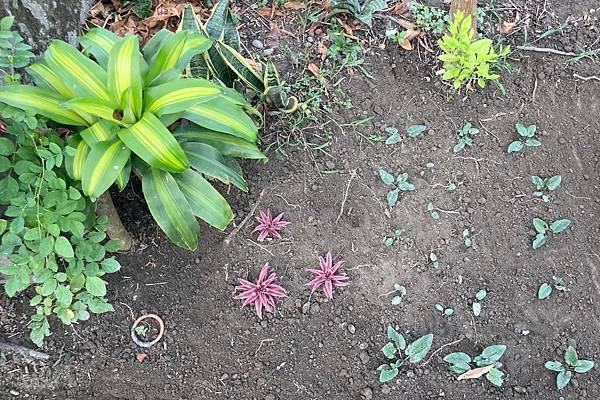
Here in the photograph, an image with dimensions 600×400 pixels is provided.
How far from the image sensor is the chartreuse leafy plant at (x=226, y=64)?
268 centimetres

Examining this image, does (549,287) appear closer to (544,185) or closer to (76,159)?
(544,185)

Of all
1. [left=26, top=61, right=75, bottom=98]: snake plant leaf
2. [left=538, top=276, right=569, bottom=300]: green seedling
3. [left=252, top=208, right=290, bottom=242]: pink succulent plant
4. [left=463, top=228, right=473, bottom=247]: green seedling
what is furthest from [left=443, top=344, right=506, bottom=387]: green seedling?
[left=26, top=61, right=75, bottom=98]: snake plant leaf

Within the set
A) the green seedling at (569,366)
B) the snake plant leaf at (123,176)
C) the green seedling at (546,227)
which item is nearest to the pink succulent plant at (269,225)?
the snake plant leaf at (123,176)

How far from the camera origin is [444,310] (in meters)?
2.58

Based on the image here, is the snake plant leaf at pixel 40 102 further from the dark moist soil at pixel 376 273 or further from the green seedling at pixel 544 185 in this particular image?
the green seedling at pixel 544 185

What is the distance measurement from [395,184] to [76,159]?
1.39 meters

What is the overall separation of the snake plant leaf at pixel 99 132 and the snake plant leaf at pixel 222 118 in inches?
10.3

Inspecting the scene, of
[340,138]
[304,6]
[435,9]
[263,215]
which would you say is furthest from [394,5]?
[263,215]

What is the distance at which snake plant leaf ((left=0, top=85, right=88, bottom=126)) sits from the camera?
2.00 metres

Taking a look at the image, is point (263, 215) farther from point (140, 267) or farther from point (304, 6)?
point (304, 6)

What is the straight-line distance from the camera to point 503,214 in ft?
9.02

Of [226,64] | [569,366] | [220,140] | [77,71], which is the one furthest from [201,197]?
[569,366]

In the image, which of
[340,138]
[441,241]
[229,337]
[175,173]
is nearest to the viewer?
[175,173]

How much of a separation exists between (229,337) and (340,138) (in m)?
1.04
